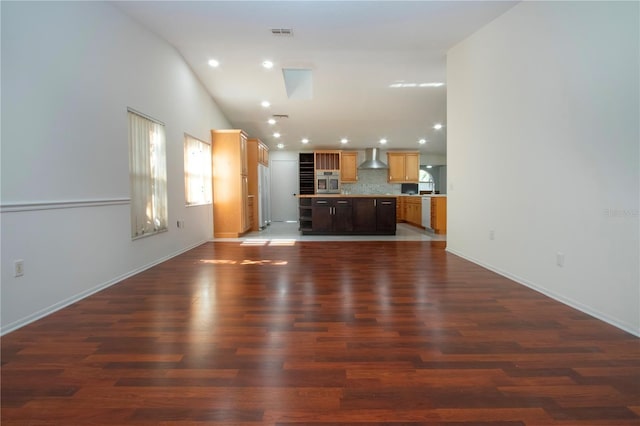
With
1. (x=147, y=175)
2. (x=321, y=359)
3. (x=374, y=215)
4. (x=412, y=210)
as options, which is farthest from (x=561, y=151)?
(x=412, y=210)

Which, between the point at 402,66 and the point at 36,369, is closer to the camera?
the point at 36,369

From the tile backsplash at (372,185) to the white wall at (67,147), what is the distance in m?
7.70

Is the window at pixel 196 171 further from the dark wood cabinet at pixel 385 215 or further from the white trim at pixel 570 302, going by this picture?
the white trim at pixel 570 302

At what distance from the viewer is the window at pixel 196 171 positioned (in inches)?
228

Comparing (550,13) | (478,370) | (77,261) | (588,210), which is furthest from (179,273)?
(550,13)

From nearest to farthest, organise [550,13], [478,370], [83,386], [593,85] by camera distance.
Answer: [83,386] → [478,370] → [593,85] → [550,13]

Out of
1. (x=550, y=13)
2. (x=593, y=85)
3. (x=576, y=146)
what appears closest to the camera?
(x=593, y=85)

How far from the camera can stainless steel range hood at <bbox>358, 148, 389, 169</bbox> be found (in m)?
10.7

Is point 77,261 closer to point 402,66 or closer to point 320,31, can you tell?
point 320,31

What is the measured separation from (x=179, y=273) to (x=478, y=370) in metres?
3.35

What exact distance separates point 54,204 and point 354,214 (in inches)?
212

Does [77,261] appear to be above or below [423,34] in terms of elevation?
below

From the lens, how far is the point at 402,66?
5.70 metres

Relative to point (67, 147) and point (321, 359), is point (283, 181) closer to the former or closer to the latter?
point (67, 147)
